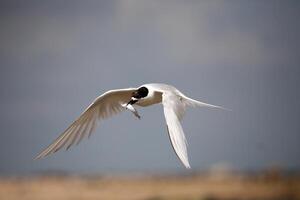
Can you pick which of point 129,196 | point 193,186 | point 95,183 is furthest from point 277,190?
point 95,183

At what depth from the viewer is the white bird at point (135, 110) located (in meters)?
1.59

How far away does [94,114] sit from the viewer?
246cm

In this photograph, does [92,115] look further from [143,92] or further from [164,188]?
[164,188]

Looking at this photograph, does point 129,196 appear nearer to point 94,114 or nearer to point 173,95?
point 94,114

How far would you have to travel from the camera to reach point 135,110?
200cm

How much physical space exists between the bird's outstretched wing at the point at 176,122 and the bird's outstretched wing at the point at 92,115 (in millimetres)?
446

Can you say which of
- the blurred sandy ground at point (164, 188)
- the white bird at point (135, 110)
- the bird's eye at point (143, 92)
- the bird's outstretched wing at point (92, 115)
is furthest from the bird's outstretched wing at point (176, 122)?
the blurred sandy ground at point (164, 188)

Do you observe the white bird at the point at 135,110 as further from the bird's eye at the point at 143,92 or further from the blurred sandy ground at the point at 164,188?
the blurred sandy ground at the point at 164,188

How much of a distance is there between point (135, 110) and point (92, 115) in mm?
487

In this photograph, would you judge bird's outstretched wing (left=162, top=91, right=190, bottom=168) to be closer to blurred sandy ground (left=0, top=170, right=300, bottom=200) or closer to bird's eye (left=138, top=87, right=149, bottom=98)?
bird's eye (left=138, top=87, right=149, bottom=98)

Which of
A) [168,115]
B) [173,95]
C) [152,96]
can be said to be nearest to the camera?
[168,115]

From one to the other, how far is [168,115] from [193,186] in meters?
3.34

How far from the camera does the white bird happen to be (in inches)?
62.7

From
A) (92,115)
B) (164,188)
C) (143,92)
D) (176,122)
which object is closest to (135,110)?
(143,92)
